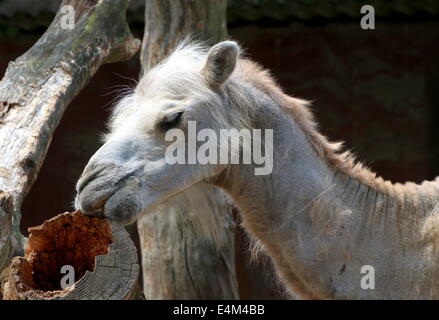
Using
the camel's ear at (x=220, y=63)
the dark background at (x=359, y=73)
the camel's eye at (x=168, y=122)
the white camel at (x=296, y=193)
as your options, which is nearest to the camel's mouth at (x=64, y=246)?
the white camel at (x=296, y=193)

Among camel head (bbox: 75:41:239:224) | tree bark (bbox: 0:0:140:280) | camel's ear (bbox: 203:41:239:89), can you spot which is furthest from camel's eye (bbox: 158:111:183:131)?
tree bark (bbox: 0:0:140:280)

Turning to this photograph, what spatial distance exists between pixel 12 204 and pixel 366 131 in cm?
580

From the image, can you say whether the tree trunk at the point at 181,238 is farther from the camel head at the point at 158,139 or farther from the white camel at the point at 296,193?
the camel head at the point at 158,139

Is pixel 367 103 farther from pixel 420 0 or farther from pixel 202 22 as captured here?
pixel 202 22

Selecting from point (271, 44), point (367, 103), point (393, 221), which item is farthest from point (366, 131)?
point (393, 221)

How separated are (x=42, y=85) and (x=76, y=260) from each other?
148cm

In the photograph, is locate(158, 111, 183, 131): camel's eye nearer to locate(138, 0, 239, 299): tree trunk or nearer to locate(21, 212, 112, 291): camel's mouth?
locate(21, 212, 112, 291): camel's mouth

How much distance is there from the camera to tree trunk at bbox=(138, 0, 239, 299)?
6.73m

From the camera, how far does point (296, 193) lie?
4777mm

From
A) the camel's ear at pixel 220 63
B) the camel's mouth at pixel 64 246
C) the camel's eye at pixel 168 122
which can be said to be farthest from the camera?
the camel's ear at pixel 220 63

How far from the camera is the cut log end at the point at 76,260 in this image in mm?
3893

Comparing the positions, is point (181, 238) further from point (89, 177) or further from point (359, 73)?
point (359, 73)

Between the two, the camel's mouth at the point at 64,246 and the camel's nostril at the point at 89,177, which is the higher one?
the camel's nostril at the point at 89,177

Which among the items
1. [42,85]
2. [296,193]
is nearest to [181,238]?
[42,85]
